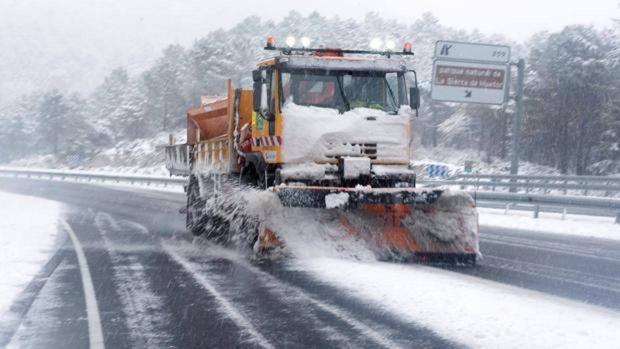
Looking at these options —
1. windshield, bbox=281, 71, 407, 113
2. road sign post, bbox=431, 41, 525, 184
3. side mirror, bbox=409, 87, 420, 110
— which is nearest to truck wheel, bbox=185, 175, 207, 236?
windshield, bbox=281, 71, 407, 113

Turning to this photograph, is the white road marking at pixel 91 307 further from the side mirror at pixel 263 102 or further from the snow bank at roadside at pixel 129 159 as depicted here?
the snow bank at roadside at pixel 129 159

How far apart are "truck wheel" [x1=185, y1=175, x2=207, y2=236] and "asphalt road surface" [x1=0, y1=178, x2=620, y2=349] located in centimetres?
81

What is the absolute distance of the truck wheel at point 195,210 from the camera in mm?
13219

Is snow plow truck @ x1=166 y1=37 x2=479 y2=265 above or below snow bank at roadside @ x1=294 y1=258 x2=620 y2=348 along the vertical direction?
above

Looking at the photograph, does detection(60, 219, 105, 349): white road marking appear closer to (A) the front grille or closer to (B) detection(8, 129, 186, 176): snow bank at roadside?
(A) the front grille

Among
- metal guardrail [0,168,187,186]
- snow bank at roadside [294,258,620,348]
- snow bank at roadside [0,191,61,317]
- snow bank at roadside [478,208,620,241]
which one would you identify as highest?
metal guardrail [0,168,187,186]

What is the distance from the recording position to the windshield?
10.0 m

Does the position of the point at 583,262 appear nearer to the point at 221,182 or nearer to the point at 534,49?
the point at 221,182

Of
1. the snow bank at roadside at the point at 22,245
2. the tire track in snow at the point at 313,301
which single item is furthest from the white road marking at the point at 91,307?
the tire track in snow at the point at 313,301

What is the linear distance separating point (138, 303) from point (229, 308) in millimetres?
957

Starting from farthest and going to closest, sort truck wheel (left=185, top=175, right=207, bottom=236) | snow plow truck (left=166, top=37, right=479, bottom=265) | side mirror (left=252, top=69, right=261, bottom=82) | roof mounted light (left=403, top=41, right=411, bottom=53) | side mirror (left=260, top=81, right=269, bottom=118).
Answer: truck wheel (left=185, top=175, right=207, bottom=236)
roof mounted light (left=403, top=41, right=411, bottom=53)
side mirror (left=252, top=69, right=261, bottom=82)
side mirror (left=260, top=81, right=269, bottom=118)
snow plow truck (left=166, top=37, right=479, bottom=265)

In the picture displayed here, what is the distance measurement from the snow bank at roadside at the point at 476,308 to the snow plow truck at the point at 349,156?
70cm

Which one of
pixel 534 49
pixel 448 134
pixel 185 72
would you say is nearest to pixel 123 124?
pixel 185 72

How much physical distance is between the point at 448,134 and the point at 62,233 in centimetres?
5419
